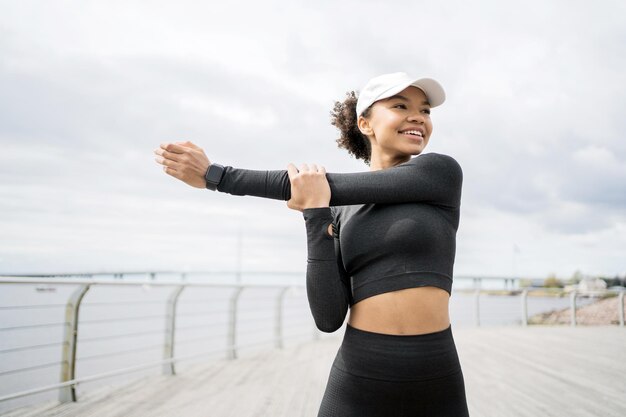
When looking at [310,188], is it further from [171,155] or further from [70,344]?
[70,344]

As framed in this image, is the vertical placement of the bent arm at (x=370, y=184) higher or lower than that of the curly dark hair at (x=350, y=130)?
lower

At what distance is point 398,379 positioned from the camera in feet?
3.64

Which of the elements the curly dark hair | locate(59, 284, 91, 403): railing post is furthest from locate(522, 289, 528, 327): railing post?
the curly dark hair

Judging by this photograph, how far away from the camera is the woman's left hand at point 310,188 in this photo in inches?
44.2

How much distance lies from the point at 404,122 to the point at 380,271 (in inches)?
16.5

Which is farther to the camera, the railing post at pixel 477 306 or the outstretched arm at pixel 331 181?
the railing post at pixel 477 306

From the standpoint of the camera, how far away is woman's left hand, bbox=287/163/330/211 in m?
1.12

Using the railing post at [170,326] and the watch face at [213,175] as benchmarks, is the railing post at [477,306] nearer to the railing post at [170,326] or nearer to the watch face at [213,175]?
the railing post at [170,326]

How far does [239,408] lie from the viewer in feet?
13.0

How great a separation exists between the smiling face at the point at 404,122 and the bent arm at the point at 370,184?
0.38 feet

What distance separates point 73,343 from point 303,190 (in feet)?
12.7

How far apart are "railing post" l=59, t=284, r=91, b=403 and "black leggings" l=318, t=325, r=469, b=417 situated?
144 inches

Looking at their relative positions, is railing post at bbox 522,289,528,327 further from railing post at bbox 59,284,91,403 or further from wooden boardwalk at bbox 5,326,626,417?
railing post at bbox 59,284,91,403

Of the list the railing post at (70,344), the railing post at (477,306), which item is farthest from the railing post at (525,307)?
the railing post at (70,344)
